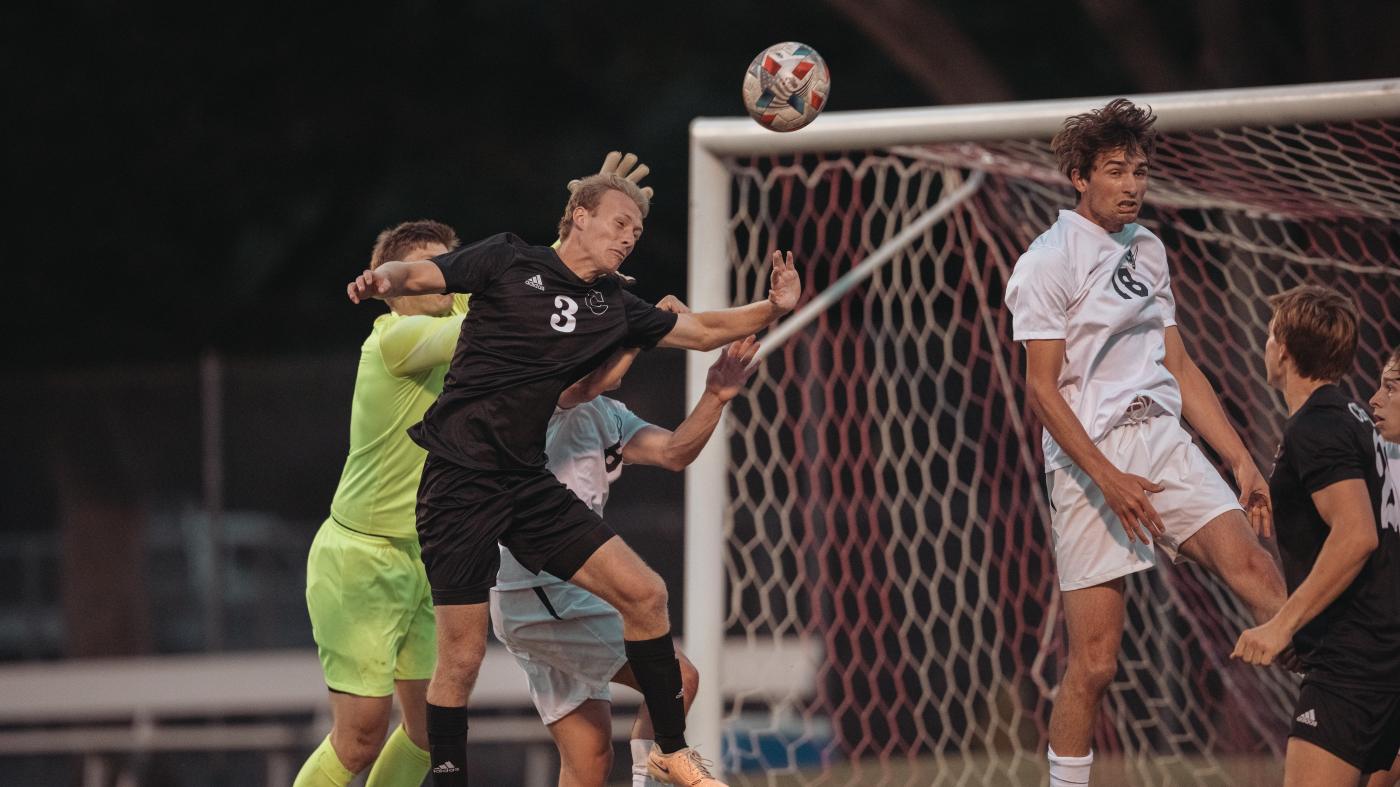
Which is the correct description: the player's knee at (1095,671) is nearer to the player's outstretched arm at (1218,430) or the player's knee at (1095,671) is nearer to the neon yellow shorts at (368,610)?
the player's outstretched arm at (1218,430)

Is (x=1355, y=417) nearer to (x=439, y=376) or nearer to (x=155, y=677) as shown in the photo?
(x=439, y=376)

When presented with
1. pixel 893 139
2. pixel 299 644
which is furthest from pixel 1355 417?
pixel 299 644

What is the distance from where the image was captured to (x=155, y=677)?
10.5 meters

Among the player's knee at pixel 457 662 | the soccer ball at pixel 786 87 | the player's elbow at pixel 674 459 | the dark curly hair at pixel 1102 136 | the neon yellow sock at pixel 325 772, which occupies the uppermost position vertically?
the soccer ball at pixel 786 87

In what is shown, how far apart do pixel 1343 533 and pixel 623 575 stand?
1.84 m

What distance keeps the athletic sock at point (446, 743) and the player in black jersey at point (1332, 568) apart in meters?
2.07

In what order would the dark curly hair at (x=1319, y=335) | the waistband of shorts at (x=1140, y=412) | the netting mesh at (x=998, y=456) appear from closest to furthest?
the dark curly hair at (x=1319, y=335) → the waistband of shorts at (x=1140, y=412) → the netting mesh at (x=998, y=456)

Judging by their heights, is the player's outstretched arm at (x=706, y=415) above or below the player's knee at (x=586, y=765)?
above

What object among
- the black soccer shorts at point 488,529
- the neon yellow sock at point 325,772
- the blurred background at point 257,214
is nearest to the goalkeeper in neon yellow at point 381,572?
the neon yellow sock at point 325,772

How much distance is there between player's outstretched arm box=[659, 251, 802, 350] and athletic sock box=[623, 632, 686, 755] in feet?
2.78

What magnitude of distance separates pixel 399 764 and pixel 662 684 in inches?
44.7

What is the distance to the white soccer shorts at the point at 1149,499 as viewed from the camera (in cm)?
491

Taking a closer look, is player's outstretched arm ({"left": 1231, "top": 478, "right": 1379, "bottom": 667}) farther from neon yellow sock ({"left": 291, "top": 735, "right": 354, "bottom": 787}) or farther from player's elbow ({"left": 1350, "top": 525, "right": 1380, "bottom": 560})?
neon yellow sock ({"left": 291, "top": 735, "right": 354, "bottom": 787})

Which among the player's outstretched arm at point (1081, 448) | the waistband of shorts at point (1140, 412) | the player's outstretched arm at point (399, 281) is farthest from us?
the waistband of shorts at point (1140, 412)
